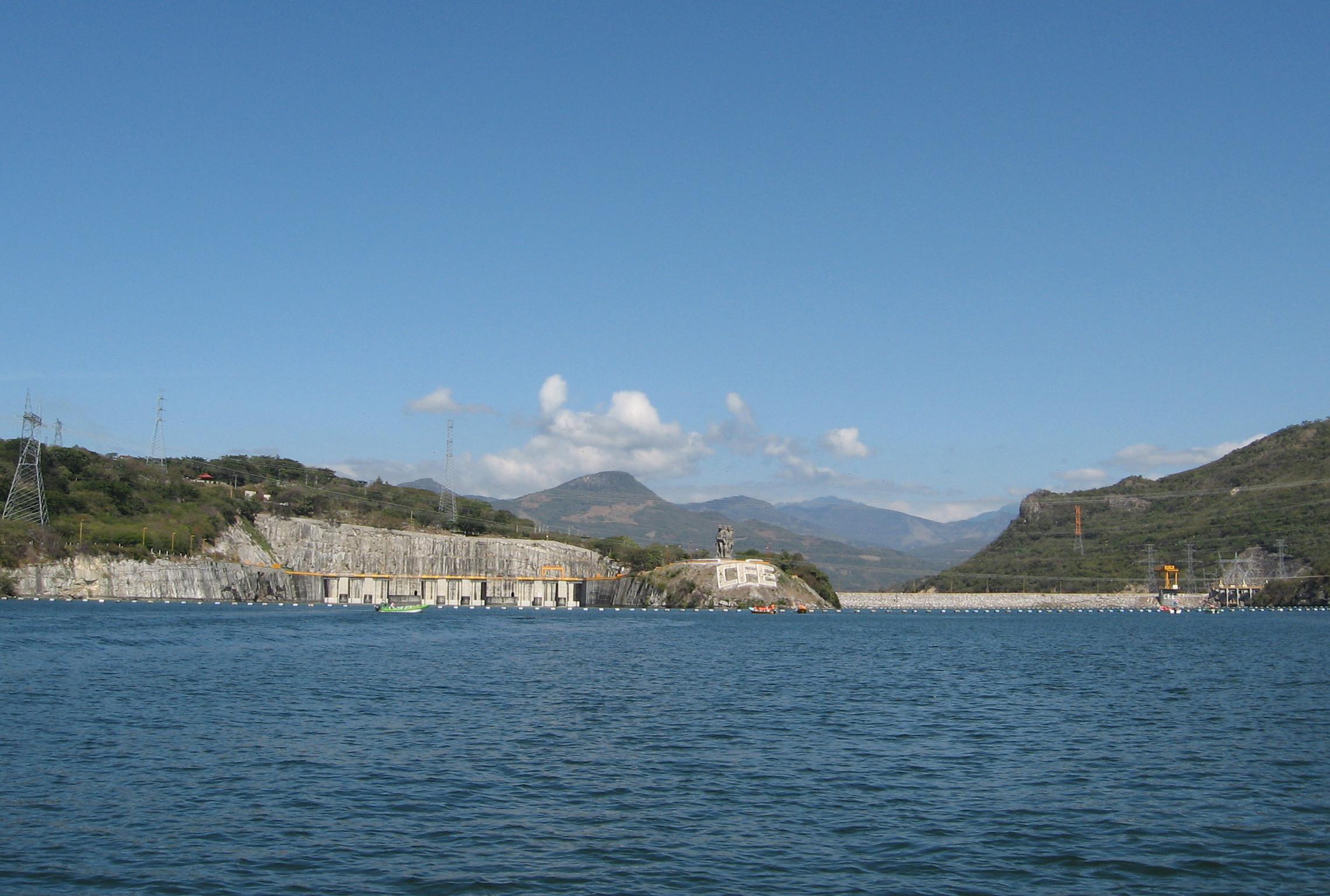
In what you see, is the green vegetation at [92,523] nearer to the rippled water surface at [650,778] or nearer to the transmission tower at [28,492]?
the transmission tower at [28,492]

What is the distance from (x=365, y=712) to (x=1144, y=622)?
15570 cm

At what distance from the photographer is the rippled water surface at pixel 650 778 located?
22.9 metres

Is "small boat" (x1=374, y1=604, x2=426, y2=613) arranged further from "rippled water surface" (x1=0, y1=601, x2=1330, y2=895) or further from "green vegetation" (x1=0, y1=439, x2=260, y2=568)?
"rippled water surface" (x1=0, y1=601, x2=1330, y2=895)

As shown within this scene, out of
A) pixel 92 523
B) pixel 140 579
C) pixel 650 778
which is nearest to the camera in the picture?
pixel 650 778

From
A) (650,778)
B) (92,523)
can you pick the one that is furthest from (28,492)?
(650,778)

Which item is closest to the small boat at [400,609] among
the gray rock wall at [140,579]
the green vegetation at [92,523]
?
the gray rock wall at [140,579]

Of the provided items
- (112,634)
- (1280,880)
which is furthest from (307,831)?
(112,634)

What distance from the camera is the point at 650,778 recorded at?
32.5 meters

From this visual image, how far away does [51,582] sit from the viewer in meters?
158

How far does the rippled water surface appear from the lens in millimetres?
22875

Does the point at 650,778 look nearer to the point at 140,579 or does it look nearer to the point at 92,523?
the point at 140,579

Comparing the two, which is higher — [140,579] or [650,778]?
[140,579]

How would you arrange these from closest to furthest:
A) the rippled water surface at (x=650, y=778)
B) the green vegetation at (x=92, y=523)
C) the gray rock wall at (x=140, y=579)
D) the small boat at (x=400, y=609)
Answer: the rippled water surface at (x=650, y=778)
the gray rock wall at (x=140, y=579)
the green vegetation at (x=92, y=523)
the small boat at (x=400, y=609)

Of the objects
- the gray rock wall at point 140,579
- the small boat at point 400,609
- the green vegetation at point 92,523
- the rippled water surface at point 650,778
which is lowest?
the rippled water surface at point 650,778
